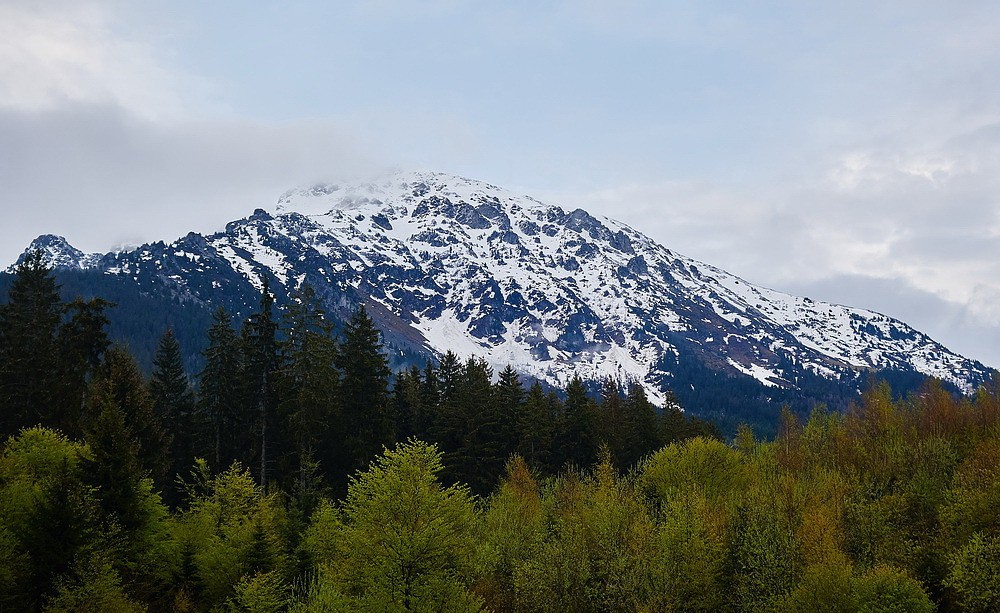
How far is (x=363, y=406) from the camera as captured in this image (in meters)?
63.8

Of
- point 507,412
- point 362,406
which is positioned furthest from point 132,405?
point 507,412

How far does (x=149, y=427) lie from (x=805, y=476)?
60.4 m

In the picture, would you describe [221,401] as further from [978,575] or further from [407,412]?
[978,575]

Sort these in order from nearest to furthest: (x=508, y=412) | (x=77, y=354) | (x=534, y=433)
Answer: (x=77, y=354)
(x=534, y=433)
(x=508, y=412)

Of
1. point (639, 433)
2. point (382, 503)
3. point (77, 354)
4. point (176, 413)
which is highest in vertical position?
point (639, 433)

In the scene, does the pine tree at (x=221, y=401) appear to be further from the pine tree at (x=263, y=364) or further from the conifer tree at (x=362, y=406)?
the conifer tree at (x=362, y=406)

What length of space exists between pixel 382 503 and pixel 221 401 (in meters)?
39.9

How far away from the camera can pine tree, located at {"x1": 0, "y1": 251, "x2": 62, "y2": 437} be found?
5322 centimetres

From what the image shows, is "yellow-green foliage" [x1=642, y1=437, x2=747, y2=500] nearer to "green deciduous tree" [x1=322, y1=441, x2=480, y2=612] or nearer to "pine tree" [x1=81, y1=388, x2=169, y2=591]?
"green deciduous tree" [x1=322, y1=441, x2=480, y2=612]

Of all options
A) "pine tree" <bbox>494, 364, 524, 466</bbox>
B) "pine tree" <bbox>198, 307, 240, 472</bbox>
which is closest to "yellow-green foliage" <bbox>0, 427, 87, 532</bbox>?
"pine tree" <bbox>198, 307, 240, 472</bbox>

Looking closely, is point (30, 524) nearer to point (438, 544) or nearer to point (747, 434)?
point (438, 544)

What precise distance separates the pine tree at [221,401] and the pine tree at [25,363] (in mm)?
14183

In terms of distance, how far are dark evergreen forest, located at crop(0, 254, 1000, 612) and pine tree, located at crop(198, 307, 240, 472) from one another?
0.22 m

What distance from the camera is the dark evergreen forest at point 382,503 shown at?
35.6 meters
